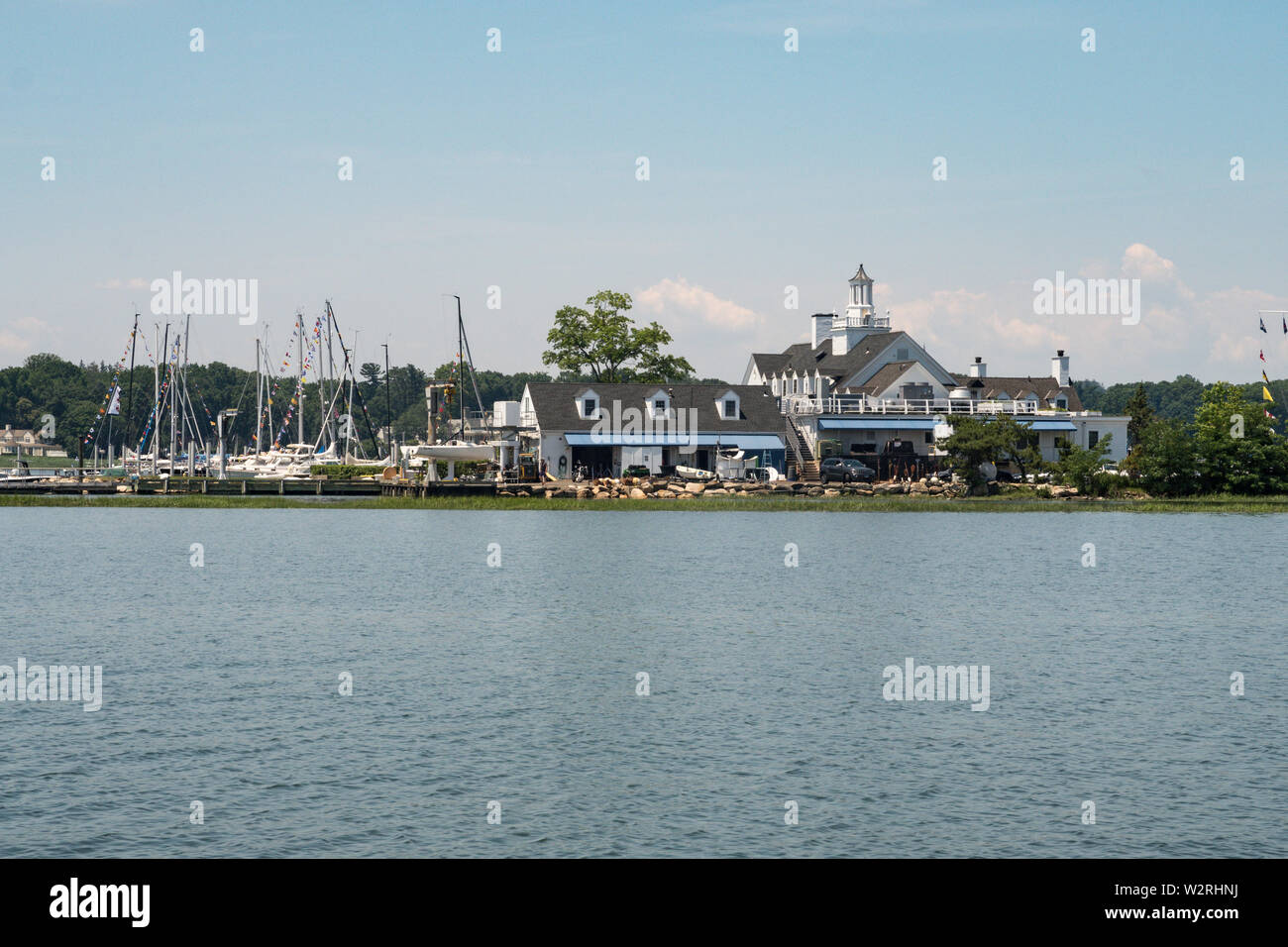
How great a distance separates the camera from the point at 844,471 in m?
90.8

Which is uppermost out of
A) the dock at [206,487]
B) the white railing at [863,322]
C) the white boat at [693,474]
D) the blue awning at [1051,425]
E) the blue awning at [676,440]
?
the white railing at [863,322]

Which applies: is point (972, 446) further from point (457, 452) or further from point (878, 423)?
point (457, 452)

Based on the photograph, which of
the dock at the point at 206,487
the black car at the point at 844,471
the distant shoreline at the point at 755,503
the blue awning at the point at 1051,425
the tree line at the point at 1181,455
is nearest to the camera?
the distant shoreline at the point at 755,503

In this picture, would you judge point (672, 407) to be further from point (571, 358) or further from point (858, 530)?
point (858, 530)

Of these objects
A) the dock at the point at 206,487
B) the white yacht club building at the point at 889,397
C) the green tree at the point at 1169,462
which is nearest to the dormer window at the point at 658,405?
the white yacht club building at the point at 889,397

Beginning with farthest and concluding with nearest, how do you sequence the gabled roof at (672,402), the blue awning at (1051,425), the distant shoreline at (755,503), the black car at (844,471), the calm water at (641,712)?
the blue awning at (1051,425) → the gabled roof at (672,402) → the black car at (844,471) → the distant shoreline at (755,503) → the calm water at (641,712)

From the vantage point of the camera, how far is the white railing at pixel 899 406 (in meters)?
97.6

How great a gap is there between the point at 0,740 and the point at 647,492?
6338cm

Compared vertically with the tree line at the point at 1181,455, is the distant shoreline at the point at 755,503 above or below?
below

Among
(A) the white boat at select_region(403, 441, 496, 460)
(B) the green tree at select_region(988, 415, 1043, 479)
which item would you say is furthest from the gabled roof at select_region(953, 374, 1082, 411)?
(A) the white boat at select_region(403, 441, 496, 460)

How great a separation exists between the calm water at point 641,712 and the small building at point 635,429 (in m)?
40.2

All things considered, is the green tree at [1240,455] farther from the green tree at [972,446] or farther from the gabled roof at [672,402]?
the gabled roof at [672,402]

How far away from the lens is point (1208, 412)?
8325 cm

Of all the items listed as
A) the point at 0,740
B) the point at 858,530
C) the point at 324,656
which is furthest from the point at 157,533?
the point at 0,740
